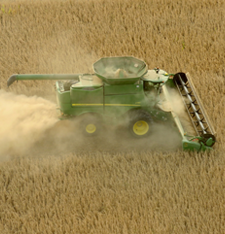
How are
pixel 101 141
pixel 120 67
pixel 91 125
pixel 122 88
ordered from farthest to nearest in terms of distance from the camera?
pixel 120 67, pixel 101 141, pixel 91 125, pixel 122 88

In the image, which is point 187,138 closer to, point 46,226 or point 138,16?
point 46,226

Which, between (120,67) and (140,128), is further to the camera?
(120,67)

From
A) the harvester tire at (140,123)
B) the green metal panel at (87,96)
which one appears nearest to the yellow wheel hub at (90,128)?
the green metal panel at (87,96)

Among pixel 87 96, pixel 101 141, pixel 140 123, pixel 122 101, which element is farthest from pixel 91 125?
pixel 140 123

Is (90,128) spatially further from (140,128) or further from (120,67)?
(120,67)

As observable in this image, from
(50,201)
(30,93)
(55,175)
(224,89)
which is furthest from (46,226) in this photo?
(224,89)

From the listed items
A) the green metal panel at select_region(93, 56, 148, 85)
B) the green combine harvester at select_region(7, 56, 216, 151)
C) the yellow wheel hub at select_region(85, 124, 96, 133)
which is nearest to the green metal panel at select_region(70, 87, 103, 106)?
the green combine harvester at select_region(7, 56, 216, 151)

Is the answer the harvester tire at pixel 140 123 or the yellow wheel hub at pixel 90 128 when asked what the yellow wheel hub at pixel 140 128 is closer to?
the harvester tire at pixel 140 123
